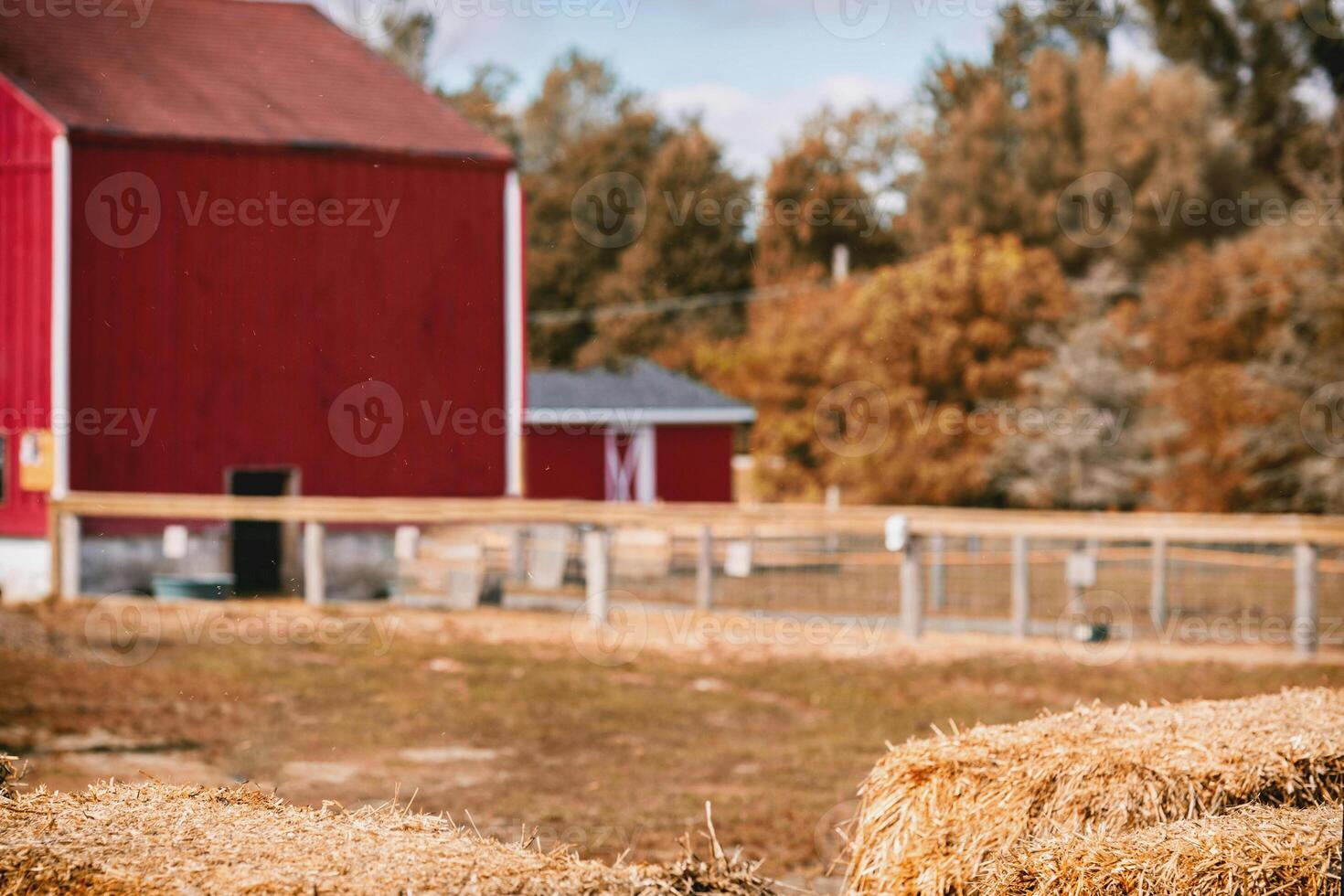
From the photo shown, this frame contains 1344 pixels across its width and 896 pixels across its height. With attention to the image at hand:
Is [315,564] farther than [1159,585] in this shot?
Yes

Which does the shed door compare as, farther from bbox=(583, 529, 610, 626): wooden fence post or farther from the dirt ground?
bbox=(583, 529, 610, 626): wooden fence post

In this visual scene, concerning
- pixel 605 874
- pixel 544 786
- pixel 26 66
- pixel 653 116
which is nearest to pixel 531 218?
pixel 653 116

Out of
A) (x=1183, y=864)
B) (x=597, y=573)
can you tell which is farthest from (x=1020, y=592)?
(x=1183, y=864)

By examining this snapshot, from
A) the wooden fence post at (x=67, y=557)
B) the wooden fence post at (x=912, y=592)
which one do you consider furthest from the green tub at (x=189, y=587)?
the wooden fence post at (x=912, y=592)

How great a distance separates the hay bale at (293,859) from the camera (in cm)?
283

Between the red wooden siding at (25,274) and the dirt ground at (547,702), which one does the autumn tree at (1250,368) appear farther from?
the red wooden siding at (25,274)

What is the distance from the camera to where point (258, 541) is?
16875 millimetres

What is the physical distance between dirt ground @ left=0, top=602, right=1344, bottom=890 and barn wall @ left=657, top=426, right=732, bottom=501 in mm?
16301

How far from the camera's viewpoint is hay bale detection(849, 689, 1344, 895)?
3807 millimetres

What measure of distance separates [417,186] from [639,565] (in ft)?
15.4

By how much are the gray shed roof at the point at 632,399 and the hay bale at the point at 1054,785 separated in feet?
82.6

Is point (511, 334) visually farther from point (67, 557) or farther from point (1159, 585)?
point (1159, 585)

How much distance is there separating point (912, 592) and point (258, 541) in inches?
306

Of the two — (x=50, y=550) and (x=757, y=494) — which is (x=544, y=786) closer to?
(x=50, y=550)
